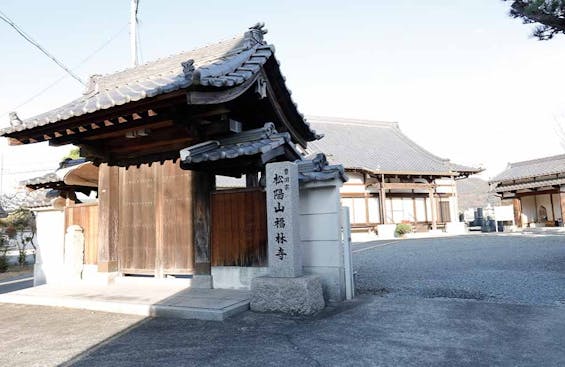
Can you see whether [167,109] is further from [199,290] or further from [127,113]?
[199,290]

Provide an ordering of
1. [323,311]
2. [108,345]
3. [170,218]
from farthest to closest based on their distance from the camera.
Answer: [170,218]
[323,311]
[108,345]

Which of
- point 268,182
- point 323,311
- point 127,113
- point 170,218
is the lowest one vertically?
point 323,311

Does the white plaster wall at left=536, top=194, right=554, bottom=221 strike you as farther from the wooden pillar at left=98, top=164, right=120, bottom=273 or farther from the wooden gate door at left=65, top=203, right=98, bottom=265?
the wooden gate door at left=65, top=203, right=98, bottom=265

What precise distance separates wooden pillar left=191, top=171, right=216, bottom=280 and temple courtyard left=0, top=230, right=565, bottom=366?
165 centimetres

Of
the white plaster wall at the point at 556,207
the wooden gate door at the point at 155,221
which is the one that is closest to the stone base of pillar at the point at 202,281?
the wooden gate door at the point at 155,221

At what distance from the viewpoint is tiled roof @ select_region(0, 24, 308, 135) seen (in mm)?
5740

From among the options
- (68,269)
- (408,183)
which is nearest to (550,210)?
(408,183)

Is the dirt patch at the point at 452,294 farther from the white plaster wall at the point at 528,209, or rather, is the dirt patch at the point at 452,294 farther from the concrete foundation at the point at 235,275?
the white plaster wall at the point at 528,209

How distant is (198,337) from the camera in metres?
4.73

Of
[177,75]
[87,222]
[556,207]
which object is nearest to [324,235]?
[177,75]

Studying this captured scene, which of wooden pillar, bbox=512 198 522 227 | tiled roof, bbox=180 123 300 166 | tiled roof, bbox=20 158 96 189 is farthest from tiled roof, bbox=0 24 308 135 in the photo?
wooden pillar, bbox=512 198 522 227

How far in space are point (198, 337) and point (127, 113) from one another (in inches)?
156

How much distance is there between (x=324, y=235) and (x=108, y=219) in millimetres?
4761

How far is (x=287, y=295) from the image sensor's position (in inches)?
226
